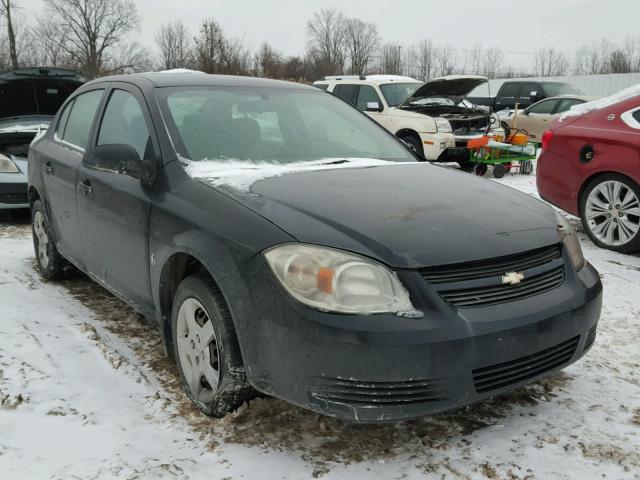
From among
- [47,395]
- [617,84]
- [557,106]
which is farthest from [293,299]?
[617,84]

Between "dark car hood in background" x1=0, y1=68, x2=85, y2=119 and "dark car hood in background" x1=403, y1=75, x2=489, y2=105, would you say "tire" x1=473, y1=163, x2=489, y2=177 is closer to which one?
"dark car hood in background" x1=403, y1=75, x2=489, y2=105

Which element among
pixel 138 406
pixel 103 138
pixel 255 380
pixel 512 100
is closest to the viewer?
pixel 255 380

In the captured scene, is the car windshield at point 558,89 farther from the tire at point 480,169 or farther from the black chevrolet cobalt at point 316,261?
the black chevrolet cobalt at point 316,261

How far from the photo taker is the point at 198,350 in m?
2.56

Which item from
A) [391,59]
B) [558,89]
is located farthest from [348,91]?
[391,59]

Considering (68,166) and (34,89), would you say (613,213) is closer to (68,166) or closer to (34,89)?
(68,166)

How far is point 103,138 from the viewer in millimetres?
3555

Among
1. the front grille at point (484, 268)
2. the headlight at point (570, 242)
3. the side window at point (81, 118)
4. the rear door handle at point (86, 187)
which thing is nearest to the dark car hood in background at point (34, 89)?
the side window at point (81, 118)

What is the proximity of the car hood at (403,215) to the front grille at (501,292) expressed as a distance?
12 centimetres

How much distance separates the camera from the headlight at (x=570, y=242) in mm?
2604

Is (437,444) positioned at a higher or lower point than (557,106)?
lower

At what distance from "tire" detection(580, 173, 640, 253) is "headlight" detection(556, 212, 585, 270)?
280 centimetres

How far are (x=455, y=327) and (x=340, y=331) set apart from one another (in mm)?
396

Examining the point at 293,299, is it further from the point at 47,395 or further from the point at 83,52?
the point at 83,52
